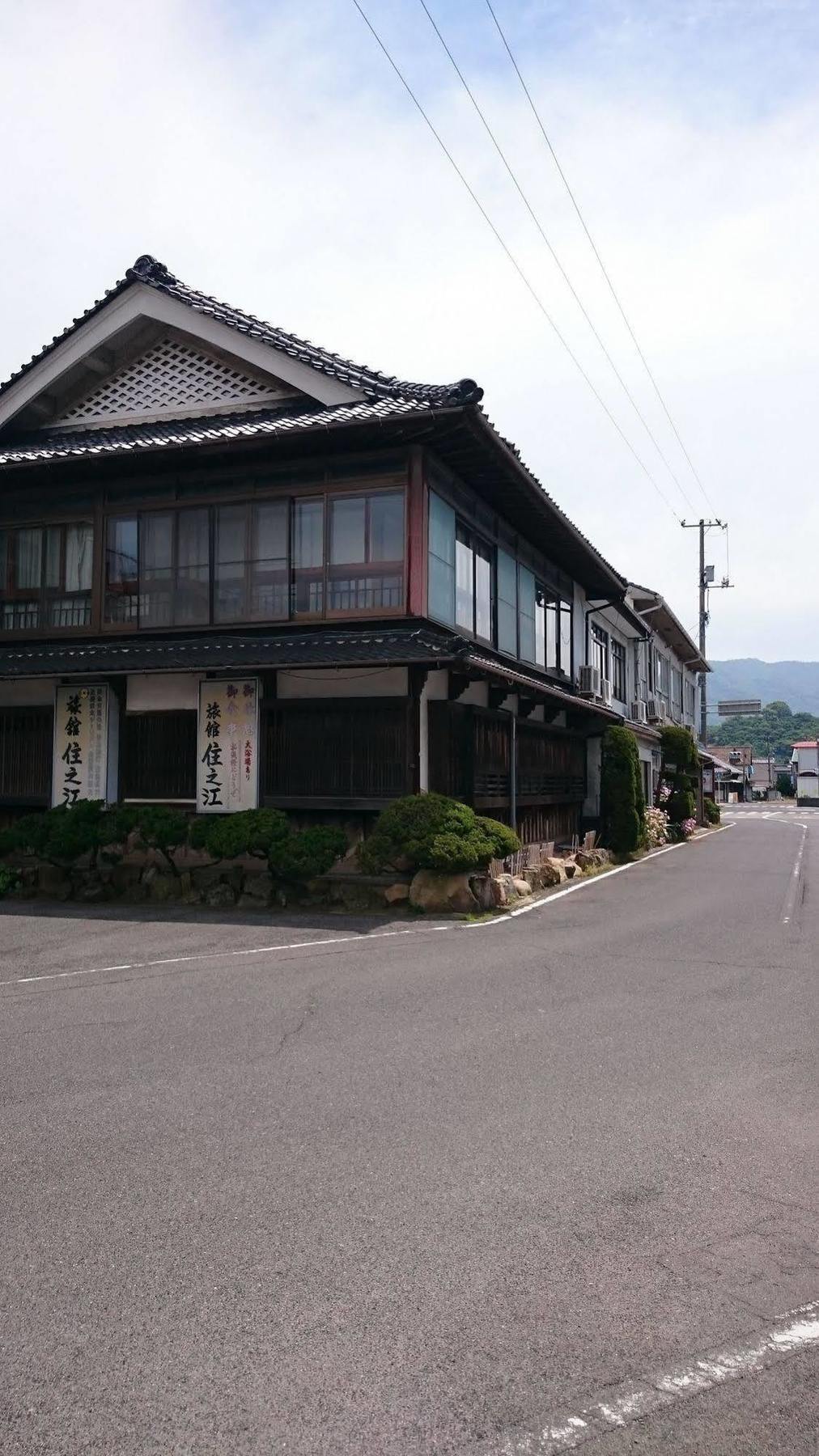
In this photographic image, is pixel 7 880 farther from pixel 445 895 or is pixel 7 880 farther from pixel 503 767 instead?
pixel 503 767

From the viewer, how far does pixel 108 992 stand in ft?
28.7

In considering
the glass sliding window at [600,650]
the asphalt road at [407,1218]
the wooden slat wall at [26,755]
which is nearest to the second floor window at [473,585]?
the wooden slat wall at [26,755]

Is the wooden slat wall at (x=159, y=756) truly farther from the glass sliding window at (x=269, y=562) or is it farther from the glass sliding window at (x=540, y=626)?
the glass sliding window at (x=540, y=626)

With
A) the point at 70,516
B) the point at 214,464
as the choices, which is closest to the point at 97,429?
the point at 70,516

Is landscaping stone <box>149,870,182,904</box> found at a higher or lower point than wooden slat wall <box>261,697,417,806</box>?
lower

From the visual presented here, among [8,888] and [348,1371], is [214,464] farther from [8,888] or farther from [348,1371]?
[348,1371]

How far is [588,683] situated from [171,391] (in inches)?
481

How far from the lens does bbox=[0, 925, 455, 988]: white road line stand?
948cm

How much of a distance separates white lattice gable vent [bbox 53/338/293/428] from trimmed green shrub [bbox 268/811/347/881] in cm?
785

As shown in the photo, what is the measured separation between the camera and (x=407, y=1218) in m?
4.22

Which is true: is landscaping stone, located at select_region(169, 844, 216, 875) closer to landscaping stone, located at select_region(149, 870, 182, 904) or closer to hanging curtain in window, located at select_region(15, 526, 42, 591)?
landscaping stone, located at select_region(149, 870, 182, 904)

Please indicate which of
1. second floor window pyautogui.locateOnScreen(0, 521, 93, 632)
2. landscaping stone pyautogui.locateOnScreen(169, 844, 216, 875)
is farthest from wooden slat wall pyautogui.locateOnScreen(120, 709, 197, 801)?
second floor window pyautogui.locateOnScreen(0, 521, 93, 632)

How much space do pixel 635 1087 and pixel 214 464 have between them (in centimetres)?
1312

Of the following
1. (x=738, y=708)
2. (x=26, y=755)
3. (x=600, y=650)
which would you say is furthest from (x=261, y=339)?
(x=738, y=708)
